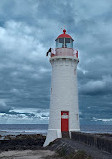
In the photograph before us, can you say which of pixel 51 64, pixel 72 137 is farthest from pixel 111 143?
pixel 51 64

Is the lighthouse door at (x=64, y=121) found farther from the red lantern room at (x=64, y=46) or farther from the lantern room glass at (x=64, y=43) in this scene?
the lantern room glass at (x=64, y=43)

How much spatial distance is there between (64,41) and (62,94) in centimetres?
439

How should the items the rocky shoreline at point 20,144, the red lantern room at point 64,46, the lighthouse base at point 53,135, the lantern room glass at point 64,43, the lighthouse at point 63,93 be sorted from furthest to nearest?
the rocky shoreline at point 20,144 < the lantern room glass at point 64,43 < the red lantern room at point 64,46 < the lighthouse at point 63,93 < the lighthouse base at point 53,135

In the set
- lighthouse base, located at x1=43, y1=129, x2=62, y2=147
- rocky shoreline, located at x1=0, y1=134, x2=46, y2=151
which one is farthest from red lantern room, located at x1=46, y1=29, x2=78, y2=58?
rocky shoreline, located at x1=0, y1=134, x2=46, y2=151

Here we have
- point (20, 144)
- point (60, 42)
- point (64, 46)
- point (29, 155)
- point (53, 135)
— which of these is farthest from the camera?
point (20, 144)

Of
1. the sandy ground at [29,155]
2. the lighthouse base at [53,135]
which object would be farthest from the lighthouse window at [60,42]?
the sandy ground at [29,155]

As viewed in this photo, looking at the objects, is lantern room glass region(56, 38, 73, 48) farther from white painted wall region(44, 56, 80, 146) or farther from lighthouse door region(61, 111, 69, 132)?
lighthouse door region(61, 111, 69, 132)

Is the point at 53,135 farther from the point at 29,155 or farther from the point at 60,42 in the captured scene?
the point at 60,42

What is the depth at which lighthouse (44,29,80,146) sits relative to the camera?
18.5 metres

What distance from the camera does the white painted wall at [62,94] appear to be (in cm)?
1855

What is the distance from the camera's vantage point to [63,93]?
18641 mm

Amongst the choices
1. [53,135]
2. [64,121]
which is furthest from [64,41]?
[53,135]

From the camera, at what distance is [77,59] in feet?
63.0

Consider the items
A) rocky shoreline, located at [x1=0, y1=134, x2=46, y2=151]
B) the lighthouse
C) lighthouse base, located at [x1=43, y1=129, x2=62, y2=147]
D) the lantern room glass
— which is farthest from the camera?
rocky shoreline, located at [x1=0, y1=134, x2=46, y2=151]
